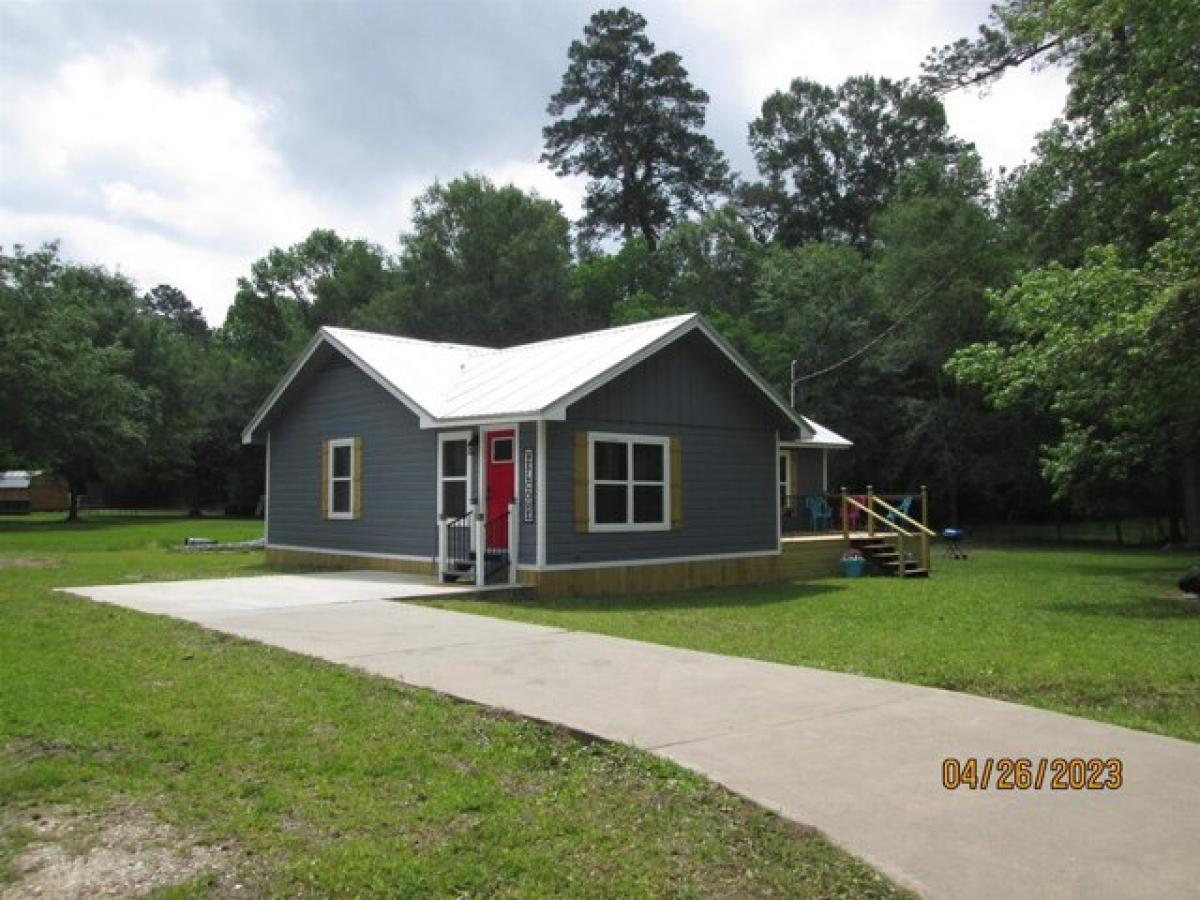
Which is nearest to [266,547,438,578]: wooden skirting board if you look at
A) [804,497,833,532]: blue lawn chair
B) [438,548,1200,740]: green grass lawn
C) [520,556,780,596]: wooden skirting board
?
[520,556,780,596]: wooden skirting board

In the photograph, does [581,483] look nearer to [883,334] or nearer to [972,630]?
[972,630]

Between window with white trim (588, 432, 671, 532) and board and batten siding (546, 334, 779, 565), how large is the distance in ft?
0.51

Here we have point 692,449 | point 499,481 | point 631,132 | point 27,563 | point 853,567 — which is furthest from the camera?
point 631,132

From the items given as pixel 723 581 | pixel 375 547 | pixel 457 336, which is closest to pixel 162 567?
pixel 375 547

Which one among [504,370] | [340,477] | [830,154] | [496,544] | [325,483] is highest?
[830,154]

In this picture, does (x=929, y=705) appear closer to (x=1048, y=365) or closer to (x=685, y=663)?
(x=685, y=663)

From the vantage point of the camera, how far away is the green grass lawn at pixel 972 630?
7.49 metres

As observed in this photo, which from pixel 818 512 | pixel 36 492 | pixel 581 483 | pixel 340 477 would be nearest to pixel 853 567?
pixel 818 512

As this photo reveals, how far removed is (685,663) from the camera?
26.1 feet

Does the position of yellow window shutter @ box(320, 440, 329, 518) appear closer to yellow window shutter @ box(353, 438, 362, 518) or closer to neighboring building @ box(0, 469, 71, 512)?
yellow window shutter @ box(353, 438, 362, 518)

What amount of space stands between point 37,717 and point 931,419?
99.5 ft

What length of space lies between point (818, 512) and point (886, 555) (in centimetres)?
366

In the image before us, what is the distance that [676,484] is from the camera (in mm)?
15828
